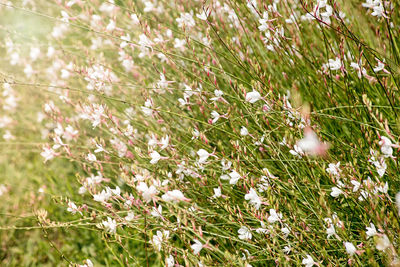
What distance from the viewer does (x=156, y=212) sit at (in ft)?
5.32

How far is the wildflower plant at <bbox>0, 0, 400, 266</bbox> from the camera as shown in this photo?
1421 mm

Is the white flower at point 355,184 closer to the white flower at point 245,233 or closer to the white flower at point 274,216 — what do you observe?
the white flower at point 274,216

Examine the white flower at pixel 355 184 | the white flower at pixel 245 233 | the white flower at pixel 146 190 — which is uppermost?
the white flower at pixel 355 184

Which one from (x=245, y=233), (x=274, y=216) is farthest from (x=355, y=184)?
(x=245, y=233)

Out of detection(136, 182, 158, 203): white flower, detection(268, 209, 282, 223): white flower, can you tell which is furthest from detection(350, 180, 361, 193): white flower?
detection(136, 182, 158, 203): white flower

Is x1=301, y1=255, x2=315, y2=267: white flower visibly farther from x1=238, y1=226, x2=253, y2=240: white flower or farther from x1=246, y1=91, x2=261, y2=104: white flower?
x1=246, y1=91, x2=261, y2=104: white flower

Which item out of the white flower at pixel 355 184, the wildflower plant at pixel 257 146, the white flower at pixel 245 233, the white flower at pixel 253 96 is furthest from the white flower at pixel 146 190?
the white flower at pixel 355 184

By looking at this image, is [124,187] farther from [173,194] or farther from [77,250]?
[173,194]

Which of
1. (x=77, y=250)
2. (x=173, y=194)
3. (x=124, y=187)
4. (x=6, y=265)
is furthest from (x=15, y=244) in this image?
(x=173, y=194)

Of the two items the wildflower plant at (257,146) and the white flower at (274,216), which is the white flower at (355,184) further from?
the white flower at (274,216)

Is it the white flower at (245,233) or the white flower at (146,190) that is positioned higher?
the white flower at (245,233)

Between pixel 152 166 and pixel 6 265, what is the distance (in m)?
1.42

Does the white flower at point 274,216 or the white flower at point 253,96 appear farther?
the white flower at point 253,96

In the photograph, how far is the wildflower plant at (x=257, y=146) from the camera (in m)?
1.42
